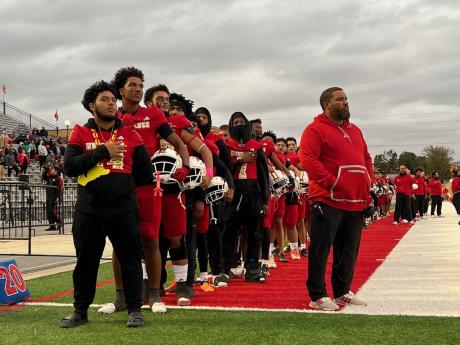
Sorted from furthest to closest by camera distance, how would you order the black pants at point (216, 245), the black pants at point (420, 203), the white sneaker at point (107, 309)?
the black pants at point (420, 203)
the black pants at point (216, 245)
the white sneaker at point (107, 309)

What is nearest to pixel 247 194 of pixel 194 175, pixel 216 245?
pixel 216 245

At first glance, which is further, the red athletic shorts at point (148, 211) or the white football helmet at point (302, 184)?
the white football helmet at point (302, 184)

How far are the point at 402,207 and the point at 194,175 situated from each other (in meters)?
17.7

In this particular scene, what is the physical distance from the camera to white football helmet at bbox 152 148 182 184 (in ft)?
18.2

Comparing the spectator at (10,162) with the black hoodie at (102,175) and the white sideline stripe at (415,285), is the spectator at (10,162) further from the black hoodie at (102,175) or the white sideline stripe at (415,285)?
the black hoodie at (102,175)

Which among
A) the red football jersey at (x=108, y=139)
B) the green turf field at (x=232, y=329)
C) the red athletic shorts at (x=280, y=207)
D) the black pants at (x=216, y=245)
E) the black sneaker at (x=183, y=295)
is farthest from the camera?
the red athletic shorts at (x=280, y=207)

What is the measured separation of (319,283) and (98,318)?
202cm

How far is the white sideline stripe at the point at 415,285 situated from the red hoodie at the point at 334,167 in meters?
0.99

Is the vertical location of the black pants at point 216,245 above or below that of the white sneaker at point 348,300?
above

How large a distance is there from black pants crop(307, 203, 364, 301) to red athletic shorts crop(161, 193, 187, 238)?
125 centimetres

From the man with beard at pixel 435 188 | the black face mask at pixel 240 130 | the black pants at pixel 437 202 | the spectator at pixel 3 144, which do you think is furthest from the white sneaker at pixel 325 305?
the black pants at pixel 437 202

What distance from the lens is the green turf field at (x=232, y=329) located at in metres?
4.33

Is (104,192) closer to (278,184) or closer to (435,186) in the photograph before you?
(278,184)

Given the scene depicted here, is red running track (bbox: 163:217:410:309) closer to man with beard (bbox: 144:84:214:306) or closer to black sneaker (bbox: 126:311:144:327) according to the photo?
man with beard (bbox: 144:84:214:306)
